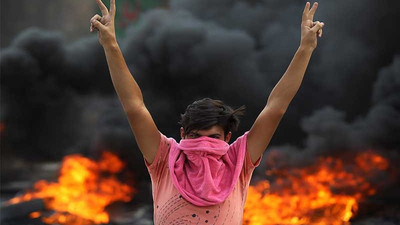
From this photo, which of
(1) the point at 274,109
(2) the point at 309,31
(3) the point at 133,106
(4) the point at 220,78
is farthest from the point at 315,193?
(3) the point at 133,106

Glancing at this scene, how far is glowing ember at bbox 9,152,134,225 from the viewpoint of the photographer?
1139 cm

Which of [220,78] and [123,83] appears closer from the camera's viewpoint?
[123,83]

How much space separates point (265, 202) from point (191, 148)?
8.35m

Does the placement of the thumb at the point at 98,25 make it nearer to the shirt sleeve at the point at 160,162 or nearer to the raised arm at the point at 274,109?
the shirt sleeve at the point at 160,162

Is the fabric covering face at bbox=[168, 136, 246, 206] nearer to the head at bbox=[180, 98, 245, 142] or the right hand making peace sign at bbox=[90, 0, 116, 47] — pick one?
the head at bbox=[180, 98, 245, 142]

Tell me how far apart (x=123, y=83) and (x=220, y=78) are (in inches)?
367

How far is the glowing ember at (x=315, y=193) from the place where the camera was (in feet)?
32.5

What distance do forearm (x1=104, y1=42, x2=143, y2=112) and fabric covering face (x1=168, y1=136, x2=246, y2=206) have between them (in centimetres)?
26

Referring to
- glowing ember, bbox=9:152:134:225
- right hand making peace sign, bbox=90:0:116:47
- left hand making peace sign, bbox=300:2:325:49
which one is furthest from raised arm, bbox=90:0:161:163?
glowing ember, bbox=9:152:134:225

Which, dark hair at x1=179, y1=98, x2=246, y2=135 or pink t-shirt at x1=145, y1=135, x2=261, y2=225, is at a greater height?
dark hair at x1=179, y1=98, x2=246, y2=135

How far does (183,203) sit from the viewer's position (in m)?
2.29

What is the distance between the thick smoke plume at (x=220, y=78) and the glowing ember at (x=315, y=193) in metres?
0.27

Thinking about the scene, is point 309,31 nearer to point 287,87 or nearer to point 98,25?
point 287,87

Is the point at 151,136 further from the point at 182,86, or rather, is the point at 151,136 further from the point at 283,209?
the point at 182,86
